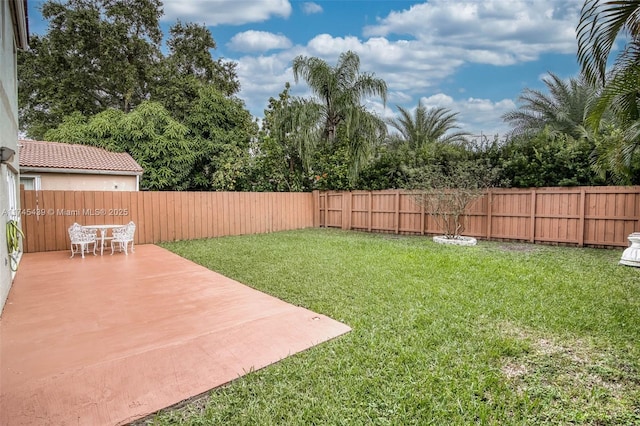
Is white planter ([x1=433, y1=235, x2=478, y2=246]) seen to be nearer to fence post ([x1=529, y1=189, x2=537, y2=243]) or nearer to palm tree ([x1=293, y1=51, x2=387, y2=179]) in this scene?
fence post ([x1=529, y1=189, x2=537, y2=243])

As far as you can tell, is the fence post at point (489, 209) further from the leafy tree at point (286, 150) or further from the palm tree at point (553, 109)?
the leafy tree at point (286, 150)

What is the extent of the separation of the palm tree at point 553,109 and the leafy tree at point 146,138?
15165 mm

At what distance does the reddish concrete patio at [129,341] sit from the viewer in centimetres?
244

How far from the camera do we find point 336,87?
46.5ft

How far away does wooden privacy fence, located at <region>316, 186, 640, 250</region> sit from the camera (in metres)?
8.31

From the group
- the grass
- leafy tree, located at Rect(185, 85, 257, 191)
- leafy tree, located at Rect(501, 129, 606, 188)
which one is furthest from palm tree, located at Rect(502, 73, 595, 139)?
leafy tree, located at Rect(185, 85, 257, 191)

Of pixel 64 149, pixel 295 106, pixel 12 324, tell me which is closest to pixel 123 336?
pixel 12 324

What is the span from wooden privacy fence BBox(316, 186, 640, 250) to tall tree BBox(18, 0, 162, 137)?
16.7 metres

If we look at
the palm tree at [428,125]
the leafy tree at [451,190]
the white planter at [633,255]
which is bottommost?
the white planter at [633,255]

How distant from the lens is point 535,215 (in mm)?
9547

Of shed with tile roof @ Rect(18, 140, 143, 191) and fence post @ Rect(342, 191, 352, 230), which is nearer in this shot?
shed with tile roof @ Rect(18, 140, 143, 191)

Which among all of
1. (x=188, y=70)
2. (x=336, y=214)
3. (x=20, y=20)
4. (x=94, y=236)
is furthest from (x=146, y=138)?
(x=20, y=20)

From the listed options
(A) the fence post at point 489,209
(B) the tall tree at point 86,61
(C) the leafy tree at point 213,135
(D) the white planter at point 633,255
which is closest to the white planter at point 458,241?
(A) the fence post at point 489,209

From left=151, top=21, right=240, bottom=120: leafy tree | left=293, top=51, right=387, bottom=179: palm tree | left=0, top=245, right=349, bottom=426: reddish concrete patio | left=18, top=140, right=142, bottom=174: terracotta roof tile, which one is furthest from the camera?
left=151, top=21, right=240, bottom=120: leafy tree
